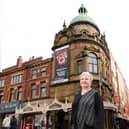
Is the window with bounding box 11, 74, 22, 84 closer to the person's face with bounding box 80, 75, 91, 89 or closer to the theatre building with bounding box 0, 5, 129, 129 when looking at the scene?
the theatre building with bounding box 0, 5, 129, 129

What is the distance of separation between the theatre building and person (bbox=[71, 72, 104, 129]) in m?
20.0

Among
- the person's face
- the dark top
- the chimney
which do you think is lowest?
the dark top

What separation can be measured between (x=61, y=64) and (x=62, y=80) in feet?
6.89

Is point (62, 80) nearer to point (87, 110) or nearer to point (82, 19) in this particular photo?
point (82, 19)

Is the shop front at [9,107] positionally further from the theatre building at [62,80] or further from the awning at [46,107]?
the awning at [46,107]

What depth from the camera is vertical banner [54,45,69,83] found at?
26636mm

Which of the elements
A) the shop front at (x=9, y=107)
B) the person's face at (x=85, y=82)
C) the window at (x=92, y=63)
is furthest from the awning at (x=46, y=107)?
the person's face at (x=85, y=82)

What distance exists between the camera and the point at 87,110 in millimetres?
3463

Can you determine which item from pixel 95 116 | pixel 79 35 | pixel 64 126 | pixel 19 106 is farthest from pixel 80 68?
pixel 95 116

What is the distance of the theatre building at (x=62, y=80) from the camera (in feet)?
82.8

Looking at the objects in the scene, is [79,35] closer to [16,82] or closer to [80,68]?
[80,68]

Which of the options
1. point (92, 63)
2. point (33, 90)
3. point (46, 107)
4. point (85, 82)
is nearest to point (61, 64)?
point (92, 63)

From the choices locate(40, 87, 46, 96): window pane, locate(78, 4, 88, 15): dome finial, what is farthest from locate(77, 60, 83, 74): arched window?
locate(78, 4, 88, 15): dome finial

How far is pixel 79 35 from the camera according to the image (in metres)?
27.7
